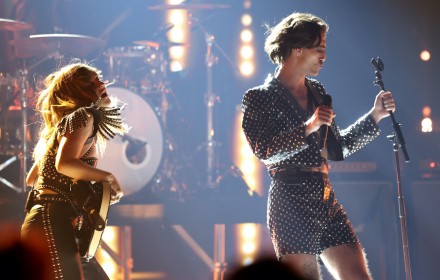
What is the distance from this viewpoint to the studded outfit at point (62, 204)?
3490 millimetres

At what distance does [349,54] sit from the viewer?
8734mm

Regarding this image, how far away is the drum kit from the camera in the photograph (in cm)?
830

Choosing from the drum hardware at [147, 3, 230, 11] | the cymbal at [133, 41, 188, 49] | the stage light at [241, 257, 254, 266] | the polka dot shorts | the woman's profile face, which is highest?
the drum hardware at [147, 3, 230, 11]

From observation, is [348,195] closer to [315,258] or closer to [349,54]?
[349,54]

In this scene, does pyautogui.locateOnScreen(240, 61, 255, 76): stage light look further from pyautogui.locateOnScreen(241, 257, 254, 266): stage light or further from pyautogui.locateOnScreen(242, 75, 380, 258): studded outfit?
pyautogui.locateOnScreen(242, 75, 380, 258): studded outfit

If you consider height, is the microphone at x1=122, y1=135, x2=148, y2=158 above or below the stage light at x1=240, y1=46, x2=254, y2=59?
below

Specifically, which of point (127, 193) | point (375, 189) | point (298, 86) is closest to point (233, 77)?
→ point (127, 193)

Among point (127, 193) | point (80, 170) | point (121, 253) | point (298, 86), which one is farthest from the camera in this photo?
point (127, 193)

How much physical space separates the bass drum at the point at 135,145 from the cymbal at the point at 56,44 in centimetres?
59

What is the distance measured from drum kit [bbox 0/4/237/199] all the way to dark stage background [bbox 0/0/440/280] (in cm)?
8

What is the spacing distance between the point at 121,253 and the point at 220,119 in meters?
2.77

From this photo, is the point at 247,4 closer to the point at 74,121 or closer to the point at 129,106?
the point at 129,106

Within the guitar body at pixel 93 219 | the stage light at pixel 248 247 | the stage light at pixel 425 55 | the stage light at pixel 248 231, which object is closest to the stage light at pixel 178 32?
the stage light at pixel 248 231

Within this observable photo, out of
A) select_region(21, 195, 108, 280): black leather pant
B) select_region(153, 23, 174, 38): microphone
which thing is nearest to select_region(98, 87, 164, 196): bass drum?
select_region(153, 23, 174, 38): microphone
